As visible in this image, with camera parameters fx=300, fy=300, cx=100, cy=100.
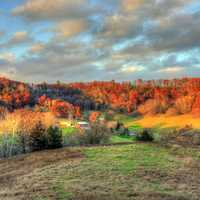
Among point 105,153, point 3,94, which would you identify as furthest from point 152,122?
point 105,153

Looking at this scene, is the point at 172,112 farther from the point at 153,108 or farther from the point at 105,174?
the point at 105,174

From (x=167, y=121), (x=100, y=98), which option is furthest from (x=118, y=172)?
(x=100, y=98)

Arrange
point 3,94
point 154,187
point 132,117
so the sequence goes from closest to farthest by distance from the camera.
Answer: point 154,187
point 3,94
point 132,117

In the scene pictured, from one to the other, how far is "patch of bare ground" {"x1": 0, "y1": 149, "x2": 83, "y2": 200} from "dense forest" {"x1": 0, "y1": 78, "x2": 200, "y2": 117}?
59.1 meters

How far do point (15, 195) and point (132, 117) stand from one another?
91022 millimetres

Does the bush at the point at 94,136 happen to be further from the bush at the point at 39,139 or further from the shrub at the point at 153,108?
the shrub at the point at 153,108

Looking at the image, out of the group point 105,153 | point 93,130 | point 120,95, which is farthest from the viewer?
point 120,95

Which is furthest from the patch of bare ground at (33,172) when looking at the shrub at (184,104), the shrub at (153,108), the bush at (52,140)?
the shrub at (153,108)

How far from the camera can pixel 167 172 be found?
51.6 feet

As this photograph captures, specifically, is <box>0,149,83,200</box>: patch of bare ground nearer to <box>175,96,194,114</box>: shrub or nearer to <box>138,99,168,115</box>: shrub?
<box>175,96,194,114</box>: shrub

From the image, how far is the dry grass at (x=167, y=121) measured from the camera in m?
82.7

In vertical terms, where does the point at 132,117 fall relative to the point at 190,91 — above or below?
below

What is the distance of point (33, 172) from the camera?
1755cm

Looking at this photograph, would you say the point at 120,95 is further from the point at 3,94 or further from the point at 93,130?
the point at 93,130
